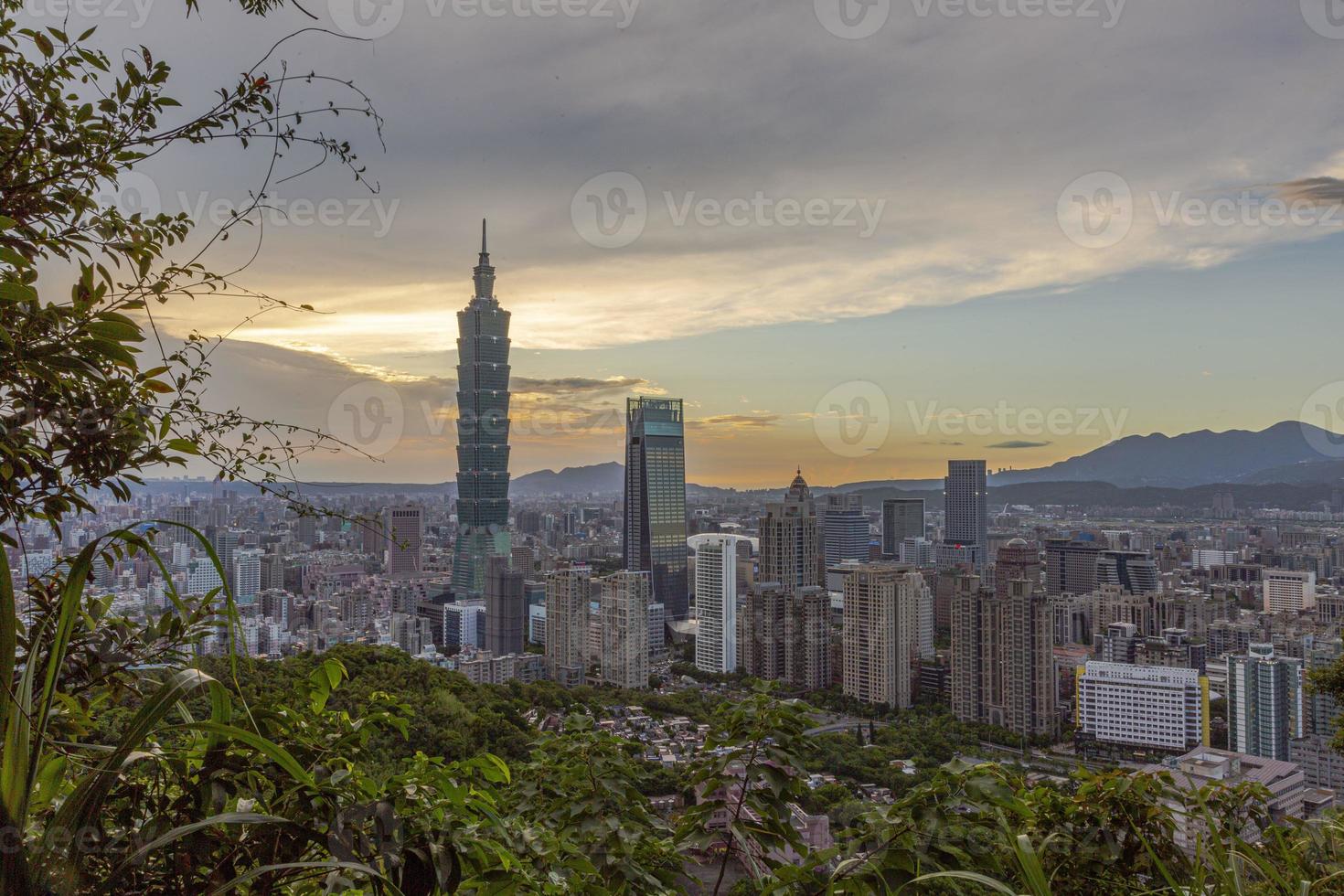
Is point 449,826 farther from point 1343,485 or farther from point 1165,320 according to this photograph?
point 1343,485

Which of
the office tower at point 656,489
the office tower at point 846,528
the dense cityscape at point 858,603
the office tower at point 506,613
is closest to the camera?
the dense cityscape at point 858,603

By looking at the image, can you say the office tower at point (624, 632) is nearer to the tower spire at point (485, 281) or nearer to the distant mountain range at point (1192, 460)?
the distant mountain range at point (1192, 460)

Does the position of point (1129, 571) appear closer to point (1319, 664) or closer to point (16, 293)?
point (1319, 664)

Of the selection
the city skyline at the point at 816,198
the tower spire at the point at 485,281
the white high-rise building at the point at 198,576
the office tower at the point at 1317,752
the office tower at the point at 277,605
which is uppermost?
the tower spire at the point at 485,281

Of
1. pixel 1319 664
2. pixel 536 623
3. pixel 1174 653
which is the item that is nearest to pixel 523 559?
pixel 536 623

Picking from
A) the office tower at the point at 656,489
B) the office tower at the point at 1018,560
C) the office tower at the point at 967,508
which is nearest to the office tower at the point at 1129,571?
the office tower at the point at 1018,560

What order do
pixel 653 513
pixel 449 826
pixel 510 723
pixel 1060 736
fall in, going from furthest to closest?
1. pixel 653 513
2. pixel 1060 736
3. pixel 510 723
4. pixel 449 826

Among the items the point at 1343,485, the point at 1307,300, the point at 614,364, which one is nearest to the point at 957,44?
the point at 1307,300
